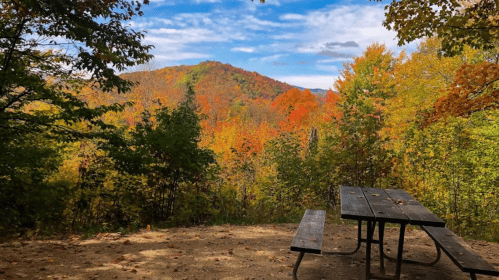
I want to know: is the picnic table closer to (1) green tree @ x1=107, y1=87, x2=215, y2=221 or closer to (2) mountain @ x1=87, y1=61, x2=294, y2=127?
(1) green tree @ x1=107, y1=87, x2=215, y2=221

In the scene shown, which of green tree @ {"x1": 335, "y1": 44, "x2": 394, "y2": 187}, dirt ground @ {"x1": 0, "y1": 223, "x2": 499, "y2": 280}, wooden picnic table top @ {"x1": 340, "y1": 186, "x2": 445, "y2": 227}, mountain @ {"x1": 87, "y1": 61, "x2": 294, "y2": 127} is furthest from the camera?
mountain @ {"x1": 87, "y1": 61, "x2": 294, "y2": 127}

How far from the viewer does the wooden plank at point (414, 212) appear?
2.95 metres

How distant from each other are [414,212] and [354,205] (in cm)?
60

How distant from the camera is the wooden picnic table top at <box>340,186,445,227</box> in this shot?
3059 mm

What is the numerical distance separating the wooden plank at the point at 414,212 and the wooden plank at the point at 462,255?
36cm

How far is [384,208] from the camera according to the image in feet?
11.6

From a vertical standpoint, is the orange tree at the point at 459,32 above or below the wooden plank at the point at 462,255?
above

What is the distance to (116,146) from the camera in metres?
6.32

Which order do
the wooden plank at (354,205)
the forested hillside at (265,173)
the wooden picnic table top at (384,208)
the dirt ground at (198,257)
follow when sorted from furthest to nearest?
1. the forested hillside at (265,173)
2. the dirt ground at (198,257)
3. the wooden plank at (354,205)
4. the wooden picnic table top at (384,208)

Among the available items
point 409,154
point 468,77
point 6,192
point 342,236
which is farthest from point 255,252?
point 409,154

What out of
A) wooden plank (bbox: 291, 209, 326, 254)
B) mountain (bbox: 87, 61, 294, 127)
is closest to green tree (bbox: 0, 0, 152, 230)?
wooden plank (bbox: 291, 209, 326, 254)

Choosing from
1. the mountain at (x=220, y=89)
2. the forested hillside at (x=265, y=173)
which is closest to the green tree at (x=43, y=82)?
the forested hillside at (x=265, y=173)

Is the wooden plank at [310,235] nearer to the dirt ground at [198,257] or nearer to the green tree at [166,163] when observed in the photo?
the dirt ground at [198,257]

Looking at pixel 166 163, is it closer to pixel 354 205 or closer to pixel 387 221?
pixel 354 205
